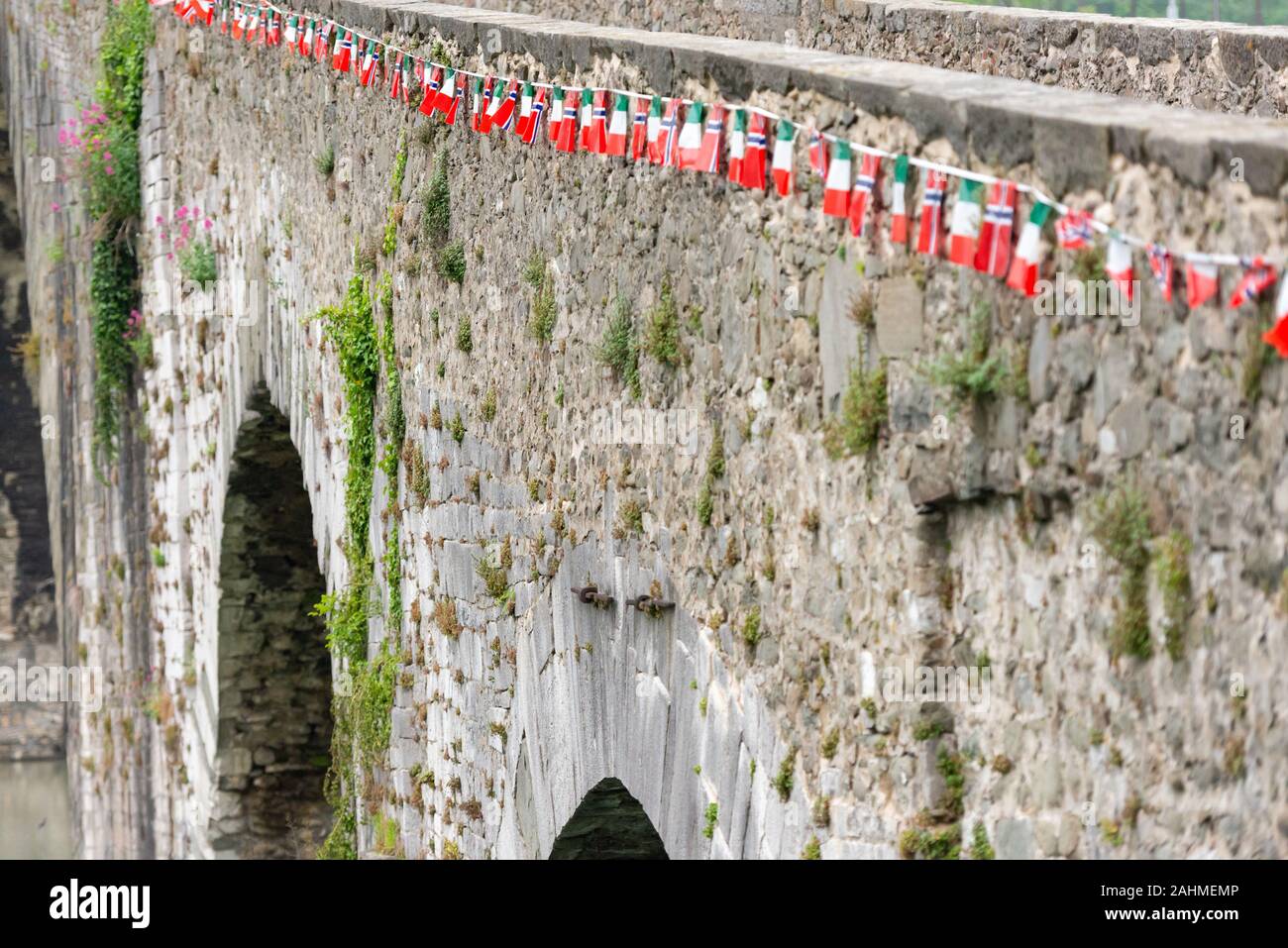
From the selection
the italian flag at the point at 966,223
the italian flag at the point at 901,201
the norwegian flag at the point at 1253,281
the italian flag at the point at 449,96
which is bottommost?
the norwegian flag at the point at 1253,281

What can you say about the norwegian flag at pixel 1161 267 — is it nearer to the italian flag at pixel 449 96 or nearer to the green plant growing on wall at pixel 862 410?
the green plant growing on wall at pixel 862 410

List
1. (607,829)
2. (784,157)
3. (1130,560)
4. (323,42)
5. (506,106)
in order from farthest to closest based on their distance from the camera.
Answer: (323,42) < (607,829) < (506,106) < (784,157) < (1130,560)

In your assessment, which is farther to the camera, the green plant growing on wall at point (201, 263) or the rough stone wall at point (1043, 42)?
the green plant growing on wall at point (201, 263)

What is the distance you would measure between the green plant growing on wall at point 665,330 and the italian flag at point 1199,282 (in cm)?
215

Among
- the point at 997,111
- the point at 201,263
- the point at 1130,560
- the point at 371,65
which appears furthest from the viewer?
the point at 201,263

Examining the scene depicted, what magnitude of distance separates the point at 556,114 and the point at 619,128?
54 cm

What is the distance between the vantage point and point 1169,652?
3.06 meters

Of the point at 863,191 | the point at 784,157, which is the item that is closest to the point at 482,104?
the point at 784,157

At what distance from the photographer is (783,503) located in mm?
4414

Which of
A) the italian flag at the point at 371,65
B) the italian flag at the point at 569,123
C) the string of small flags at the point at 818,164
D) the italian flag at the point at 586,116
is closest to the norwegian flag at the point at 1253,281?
the string of small flags at the point at 818,164

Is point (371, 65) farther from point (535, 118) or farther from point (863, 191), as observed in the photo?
point (863, 191)

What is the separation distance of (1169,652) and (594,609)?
2829mm

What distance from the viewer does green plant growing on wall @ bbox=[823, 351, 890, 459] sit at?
12.8ft

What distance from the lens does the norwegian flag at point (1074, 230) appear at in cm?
315
